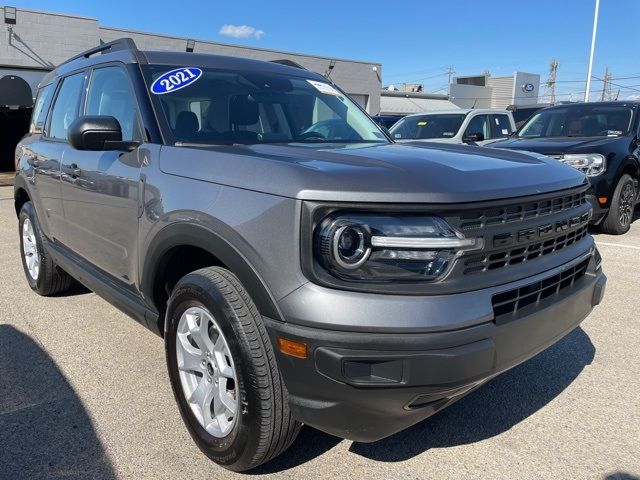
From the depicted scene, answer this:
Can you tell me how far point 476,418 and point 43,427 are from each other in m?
2.22

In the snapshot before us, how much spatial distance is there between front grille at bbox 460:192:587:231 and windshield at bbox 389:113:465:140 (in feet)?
27.3

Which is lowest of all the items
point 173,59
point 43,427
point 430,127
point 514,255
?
point 43,427

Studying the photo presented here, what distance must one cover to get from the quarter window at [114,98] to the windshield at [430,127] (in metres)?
7.61

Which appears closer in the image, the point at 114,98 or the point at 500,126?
the point at 114,98

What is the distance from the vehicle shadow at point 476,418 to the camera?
2.54 metres

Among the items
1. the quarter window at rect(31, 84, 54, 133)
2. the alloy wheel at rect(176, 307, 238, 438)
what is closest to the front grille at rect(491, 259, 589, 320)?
the alloy wheel at rect(176, 307, 238, 438)

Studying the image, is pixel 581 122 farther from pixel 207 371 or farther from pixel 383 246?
pixel 207 371

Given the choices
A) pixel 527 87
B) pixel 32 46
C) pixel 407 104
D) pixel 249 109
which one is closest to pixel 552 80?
pixel 527 87

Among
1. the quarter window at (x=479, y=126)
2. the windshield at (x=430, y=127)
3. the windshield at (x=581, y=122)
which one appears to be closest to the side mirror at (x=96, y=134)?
the windshield at (x=581, y=122)

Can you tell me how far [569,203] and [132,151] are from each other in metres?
2.23

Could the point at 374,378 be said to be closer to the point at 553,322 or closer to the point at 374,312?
the point at 374,312

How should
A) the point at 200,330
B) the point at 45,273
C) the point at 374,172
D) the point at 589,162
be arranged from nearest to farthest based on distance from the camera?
the point at 374,172
the point at 200,330
the point at 45,273
the point at 589,162

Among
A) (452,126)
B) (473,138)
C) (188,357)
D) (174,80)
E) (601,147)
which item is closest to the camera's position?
(188,357)

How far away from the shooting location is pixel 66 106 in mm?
4172
